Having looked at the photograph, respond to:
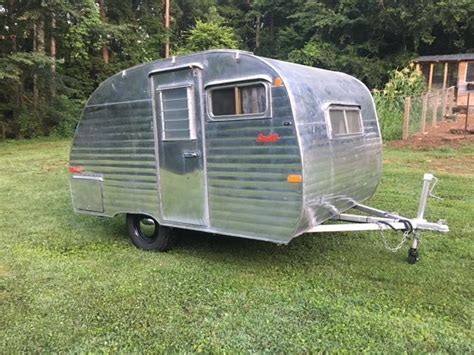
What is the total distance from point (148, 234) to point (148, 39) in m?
23.0

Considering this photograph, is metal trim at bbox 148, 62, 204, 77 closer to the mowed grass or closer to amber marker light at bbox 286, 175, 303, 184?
amber marker light at bbox 286, 175, 303, 184

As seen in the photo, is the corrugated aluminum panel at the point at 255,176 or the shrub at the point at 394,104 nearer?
the corrugated aluminum panel at the point at 255,176

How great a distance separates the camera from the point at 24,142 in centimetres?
1841

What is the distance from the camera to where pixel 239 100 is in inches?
168

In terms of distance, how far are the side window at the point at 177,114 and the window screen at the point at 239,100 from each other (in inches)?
11.5

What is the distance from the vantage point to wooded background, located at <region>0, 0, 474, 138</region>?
18.5 meters

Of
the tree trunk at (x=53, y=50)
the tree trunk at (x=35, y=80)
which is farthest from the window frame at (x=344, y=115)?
the tree trunk at (x=35, y=80)

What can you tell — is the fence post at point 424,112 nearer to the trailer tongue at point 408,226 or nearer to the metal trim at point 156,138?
the trailer tongue at point 408,226

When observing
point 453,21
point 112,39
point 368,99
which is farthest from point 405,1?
point 368,99

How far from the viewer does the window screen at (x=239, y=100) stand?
163 inches

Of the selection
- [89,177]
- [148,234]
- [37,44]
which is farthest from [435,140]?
[37,44]

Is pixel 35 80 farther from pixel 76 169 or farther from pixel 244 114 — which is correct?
pixel 244 114

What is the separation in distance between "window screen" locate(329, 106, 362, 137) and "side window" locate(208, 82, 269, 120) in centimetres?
81

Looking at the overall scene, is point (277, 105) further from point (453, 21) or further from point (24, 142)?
point (453, 21)
